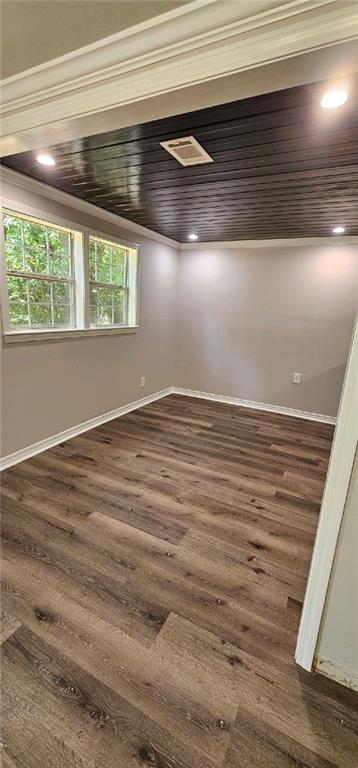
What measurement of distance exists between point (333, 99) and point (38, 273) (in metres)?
2.31

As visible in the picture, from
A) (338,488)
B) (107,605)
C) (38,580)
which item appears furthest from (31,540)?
(338,488)

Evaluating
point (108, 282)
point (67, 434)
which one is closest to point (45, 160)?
point (108, 282)

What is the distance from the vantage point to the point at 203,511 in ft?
7.13

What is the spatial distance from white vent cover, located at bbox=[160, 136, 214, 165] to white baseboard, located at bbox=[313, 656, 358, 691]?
8.20 ft

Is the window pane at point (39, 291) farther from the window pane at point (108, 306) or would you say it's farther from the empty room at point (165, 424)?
the window pane at point (108, 306)

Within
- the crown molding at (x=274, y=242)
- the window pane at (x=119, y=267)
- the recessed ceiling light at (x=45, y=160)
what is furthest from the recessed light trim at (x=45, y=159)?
the crown molding at (x=274, y=242)

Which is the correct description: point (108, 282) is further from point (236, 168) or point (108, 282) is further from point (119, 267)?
point (236, 168)

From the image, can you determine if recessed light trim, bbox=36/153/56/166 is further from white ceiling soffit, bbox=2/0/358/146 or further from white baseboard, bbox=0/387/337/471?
white baseboard, bbox=0/387/337/471

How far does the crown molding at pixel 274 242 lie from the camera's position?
3.65 meters

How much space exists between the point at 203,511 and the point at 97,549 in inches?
29.4

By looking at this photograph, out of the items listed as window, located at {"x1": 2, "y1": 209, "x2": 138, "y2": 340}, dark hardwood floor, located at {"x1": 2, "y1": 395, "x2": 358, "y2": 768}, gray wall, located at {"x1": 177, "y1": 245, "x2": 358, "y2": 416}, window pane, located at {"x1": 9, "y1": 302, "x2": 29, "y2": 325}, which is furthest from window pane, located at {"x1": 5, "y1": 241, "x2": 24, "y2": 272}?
gray wall, located at {"x1": 177, "y1": 245, "x2": 358, "y2": 416}

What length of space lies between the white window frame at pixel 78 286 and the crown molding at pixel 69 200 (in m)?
0.14

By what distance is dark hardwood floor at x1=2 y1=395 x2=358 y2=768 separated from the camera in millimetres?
1021

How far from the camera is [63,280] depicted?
292 centimetres
